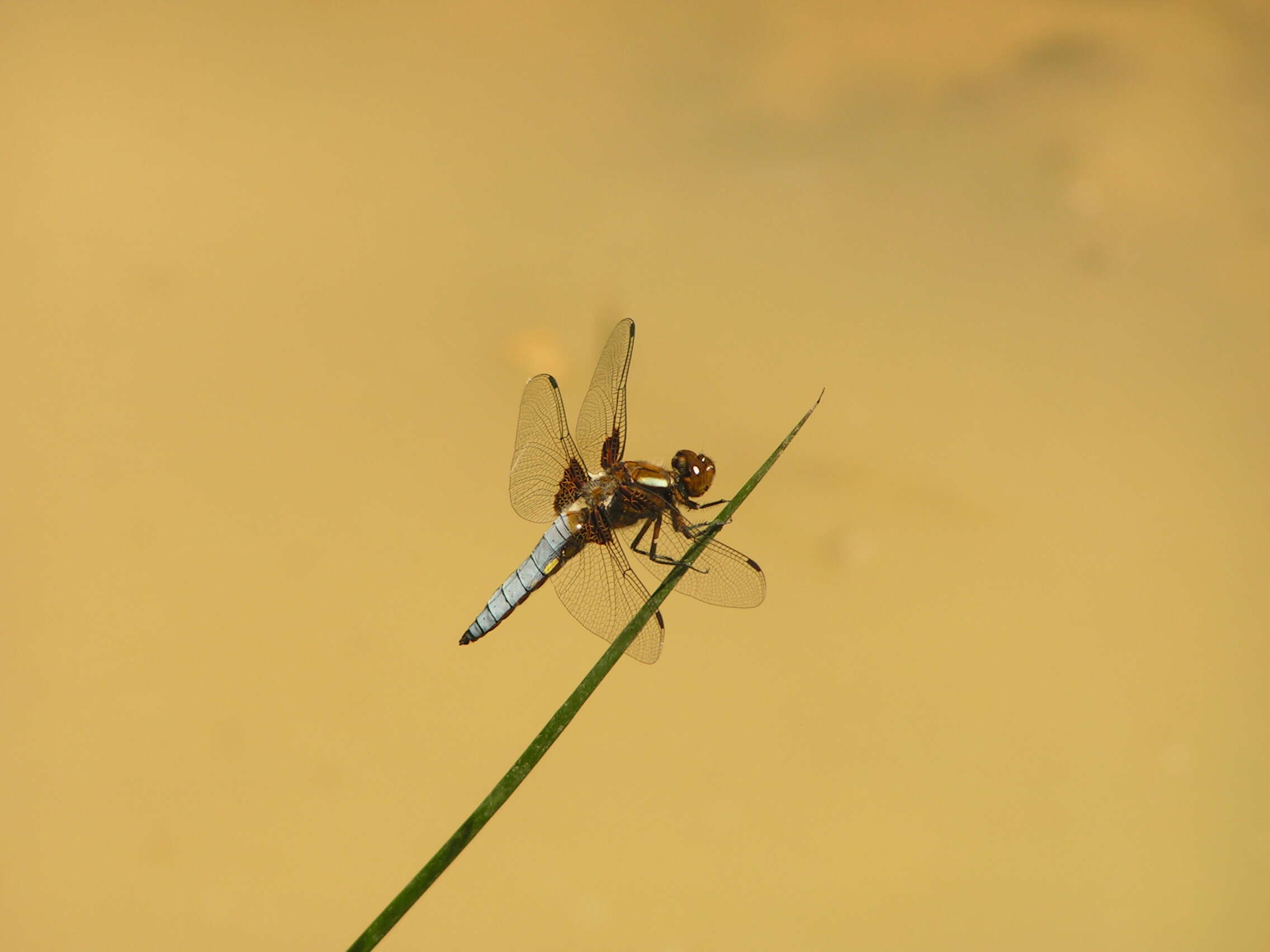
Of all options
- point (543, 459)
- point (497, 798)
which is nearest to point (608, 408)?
point (543, 459)

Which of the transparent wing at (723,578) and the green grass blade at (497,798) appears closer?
the green grass blade at (497,798)

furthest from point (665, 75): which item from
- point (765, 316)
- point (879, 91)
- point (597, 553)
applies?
point (597, 553)

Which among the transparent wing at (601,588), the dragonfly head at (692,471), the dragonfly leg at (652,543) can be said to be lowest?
the transparent wing at (601,588)

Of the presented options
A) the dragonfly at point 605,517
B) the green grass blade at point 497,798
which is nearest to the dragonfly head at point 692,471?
the dragonfly at point 605,517

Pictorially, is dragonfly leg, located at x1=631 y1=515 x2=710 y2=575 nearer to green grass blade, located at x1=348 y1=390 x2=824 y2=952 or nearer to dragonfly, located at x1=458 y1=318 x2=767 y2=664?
dragonfly, located at x1=458 y1=318 x2=767 y2=664

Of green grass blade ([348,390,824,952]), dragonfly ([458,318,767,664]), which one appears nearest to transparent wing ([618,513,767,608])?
dragonfly ([458,318,767,664])

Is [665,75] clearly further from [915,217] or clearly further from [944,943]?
[944,943]

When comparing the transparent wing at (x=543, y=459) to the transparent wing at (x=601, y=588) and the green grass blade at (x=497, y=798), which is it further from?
the green grass blade at (x=497, y=798)
